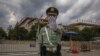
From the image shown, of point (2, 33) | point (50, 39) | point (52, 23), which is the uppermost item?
point (2, 33)

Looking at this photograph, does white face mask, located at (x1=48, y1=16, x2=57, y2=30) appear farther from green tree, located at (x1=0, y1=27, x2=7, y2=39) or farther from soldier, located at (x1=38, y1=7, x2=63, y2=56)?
green tree, located at (x1=0, y1=27, x2=7, y2=39)

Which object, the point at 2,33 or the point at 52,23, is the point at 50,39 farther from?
the point at 2,33

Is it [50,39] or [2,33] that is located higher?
[2,33]

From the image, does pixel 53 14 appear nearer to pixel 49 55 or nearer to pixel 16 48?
pixel 49 55

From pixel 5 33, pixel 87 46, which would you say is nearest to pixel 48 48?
pixel 87 46

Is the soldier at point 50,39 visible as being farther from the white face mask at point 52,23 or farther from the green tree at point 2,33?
the green tree at point 2,33

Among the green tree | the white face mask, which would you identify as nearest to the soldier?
the white face mask

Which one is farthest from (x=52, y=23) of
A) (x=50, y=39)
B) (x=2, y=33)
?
(x=2, y=33)

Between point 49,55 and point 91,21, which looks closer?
point 49,55

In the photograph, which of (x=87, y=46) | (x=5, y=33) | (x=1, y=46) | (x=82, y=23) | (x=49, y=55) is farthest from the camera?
(x=82, y=23)

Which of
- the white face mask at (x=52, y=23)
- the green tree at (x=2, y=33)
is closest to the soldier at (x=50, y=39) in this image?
the white face mask at (x=52, y=23)

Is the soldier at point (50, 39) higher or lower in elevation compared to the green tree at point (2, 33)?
lower

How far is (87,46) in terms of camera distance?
34.0 meters

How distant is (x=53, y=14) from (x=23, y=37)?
54730 mm
